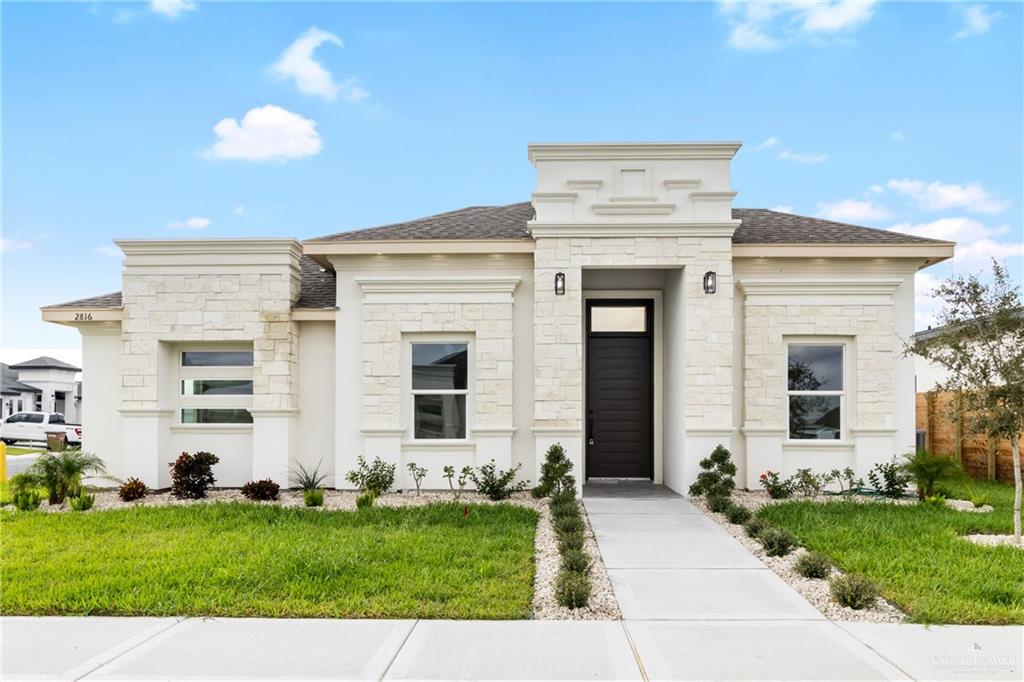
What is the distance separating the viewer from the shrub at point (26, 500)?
9430mm

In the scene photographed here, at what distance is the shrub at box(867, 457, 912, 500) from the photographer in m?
10.6

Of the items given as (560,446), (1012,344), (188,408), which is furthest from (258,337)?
(1012,344)

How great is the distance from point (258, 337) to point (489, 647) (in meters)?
8.16

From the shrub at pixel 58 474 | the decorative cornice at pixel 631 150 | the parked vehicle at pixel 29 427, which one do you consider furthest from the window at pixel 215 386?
the parked vehicle at pixel 29 427

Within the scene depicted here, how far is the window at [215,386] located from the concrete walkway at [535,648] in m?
6.77

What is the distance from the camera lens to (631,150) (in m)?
10.7

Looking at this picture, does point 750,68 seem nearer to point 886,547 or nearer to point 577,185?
point 577,185

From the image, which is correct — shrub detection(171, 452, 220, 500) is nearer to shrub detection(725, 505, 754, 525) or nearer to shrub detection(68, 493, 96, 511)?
shrub detection(68, 493, 96, 511)

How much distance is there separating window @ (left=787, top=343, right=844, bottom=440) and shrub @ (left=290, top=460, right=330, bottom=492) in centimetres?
775

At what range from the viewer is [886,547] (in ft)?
22.8

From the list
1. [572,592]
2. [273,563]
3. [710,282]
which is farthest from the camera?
[710,282]

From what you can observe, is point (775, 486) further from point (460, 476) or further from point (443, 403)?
point (443, 403)

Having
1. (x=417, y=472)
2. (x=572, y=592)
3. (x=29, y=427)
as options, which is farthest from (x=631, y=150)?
(x=29, y=427)

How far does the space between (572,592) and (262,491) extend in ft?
21.4
